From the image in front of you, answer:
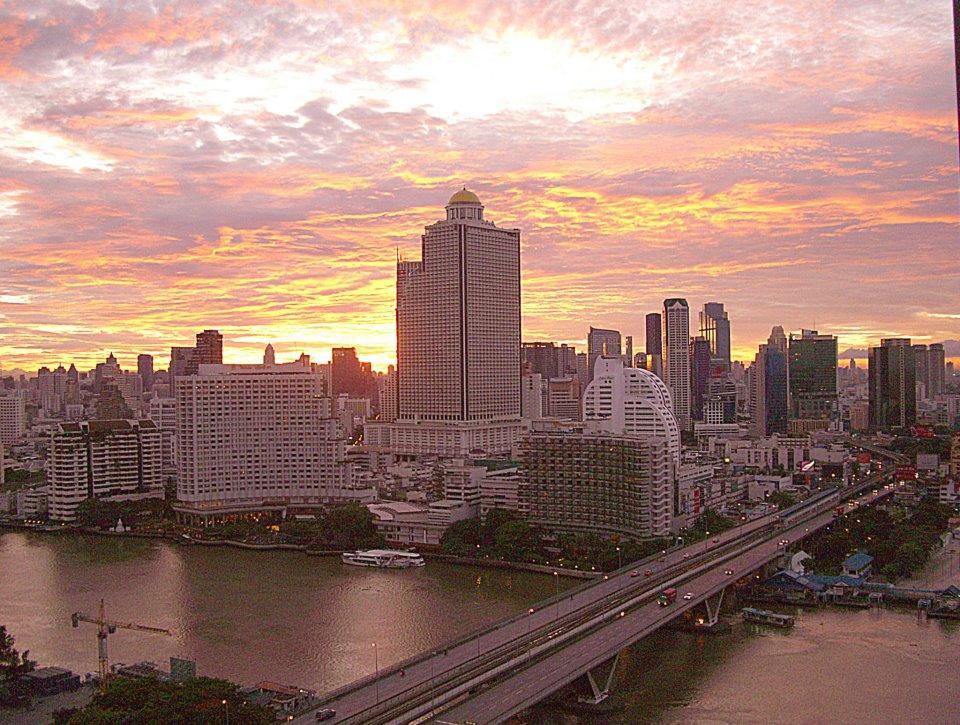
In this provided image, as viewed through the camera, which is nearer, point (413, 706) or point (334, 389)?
point (413, 706)

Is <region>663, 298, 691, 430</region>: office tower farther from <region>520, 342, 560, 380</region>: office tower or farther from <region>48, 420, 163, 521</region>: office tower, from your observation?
<region>48, 420, 163, 521</region>: office tower

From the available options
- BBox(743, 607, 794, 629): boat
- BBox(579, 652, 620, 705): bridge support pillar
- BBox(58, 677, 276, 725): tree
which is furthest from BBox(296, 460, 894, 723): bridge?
BBox(58, 677, 276, 725): tree

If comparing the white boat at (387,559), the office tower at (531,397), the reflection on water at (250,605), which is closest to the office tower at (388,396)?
the office tower at (531,397)

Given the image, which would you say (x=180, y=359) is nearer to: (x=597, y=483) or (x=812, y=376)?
(x=812, y=376)

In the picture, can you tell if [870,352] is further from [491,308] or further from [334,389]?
[334,389]

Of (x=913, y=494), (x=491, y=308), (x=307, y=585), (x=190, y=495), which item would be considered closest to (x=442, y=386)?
(x=491, y=308)

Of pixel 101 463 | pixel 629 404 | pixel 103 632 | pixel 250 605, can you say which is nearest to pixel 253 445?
pixel 101 463
